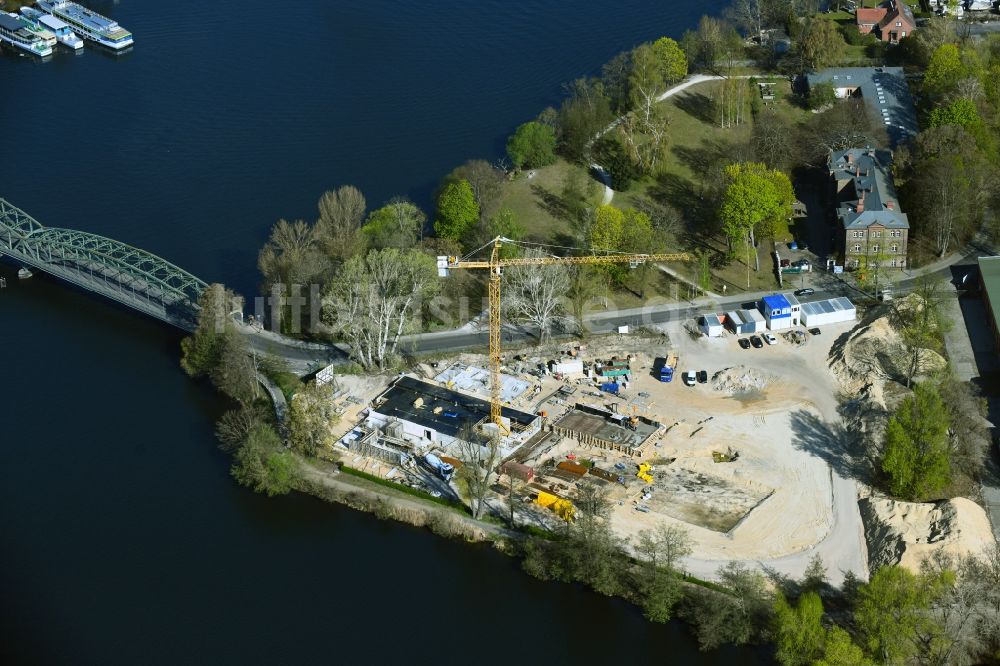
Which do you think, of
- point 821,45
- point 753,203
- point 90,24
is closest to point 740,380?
point 753,203

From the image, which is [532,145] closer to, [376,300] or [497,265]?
[497,265]

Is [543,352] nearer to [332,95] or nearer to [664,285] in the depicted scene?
[664,285]

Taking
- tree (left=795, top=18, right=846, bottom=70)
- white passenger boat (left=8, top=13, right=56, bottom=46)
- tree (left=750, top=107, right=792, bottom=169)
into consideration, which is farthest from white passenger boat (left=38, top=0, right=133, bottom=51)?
tree (left=795, top=18, right=846, bottom=70)

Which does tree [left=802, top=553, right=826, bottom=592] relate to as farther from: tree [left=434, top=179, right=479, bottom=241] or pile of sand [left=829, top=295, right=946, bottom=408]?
tree [left=434, top=179, right=479, bottom=241]

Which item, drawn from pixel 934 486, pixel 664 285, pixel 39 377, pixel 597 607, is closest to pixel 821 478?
pixel 934 486

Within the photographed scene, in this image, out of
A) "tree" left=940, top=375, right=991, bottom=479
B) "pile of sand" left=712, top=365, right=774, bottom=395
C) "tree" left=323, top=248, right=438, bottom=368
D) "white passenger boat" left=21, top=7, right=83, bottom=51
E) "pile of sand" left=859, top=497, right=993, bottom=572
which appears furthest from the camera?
"white passenger boat" left=21, top=7, right=83, bottom=51
